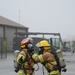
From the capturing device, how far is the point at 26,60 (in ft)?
32.8

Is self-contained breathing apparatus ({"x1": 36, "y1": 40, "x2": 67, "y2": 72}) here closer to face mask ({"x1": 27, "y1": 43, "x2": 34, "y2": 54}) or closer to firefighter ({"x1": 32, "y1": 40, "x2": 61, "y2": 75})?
firefighter ({"x1": 32, "y1": 40, "x2": 61, "y2": 75})

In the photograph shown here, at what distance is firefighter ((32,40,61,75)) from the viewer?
930 centimetres

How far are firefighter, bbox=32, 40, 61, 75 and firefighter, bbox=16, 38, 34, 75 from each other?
476 millimetres

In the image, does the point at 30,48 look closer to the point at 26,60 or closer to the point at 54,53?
the point at 26,60

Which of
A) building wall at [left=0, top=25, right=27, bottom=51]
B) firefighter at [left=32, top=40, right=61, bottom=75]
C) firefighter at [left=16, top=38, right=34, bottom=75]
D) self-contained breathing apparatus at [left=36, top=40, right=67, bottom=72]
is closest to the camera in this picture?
firefighter at [left=32, top=40, right=61, bottom=75]

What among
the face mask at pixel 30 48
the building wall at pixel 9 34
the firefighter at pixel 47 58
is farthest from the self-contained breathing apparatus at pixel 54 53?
the building wall at pixel 9 34

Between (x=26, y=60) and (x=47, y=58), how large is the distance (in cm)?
86

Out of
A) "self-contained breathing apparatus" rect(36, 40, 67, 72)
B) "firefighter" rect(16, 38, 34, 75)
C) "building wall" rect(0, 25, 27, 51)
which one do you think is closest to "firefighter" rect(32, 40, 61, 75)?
"self-contained breathing apparatus" rect(36, 40, 67, 72)

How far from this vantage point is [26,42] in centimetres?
1005

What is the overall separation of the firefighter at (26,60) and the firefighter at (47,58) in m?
0.48

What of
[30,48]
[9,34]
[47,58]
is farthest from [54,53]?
[9,34]

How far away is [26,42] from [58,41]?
39.2m

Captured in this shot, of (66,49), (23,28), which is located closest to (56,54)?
(66,49)

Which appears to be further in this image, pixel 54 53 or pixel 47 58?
pixel 54 53
